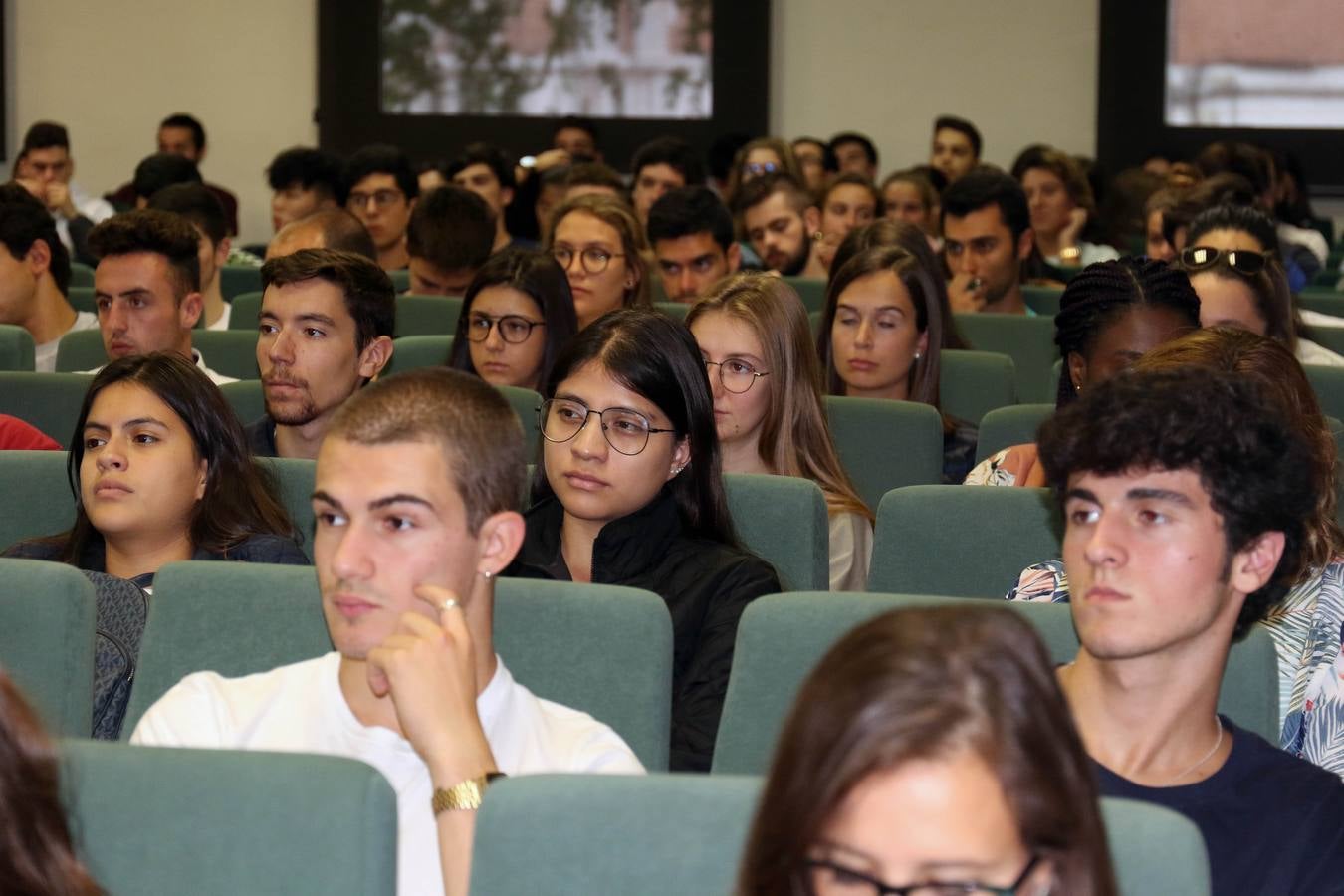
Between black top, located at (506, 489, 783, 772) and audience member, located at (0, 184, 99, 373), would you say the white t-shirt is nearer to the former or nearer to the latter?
black top, located at (506, 489, 783, 772)

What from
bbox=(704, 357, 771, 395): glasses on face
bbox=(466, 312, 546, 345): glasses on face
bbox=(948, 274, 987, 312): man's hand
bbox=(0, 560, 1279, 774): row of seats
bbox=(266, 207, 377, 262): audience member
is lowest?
bbox=(0, 560, 1279, 774): row of seats

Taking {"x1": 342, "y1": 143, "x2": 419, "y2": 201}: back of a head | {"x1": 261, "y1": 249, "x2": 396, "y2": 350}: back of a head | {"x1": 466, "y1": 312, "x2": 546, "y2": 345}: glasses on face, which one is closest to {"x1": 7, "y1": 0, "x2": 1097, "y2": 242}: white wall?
{"x1": 342, "y1": 143, "x2": 419, "y2": 201}: back of a head

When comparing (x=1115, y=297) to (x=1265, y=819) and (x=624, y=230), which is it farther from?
(x=624, y=230)

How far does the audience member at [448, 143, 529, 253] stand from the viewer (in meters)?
7.85

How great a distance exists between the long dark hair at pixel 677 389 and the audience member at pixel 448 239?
2.87m

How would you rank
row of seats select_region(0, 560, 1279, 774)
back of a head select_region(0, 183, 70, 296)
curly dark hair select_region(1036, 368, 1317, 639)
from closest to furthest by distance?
curly dark hair select_region(1036, 368, 1317, 639) < row of seats select_region(0, 560, 1279, 774) < back of a head select_region(0, 183, 70, 296)

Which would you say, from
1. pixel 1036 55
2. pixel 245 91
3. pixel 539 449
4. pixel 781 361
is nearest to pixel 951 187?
pixel 781 361

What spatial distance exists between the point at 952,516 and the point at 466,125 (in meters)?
8.14

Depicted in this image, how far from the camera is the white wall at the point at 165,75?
10648mm

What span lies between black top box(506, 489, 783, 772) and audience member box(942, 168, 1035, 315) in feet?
10.4

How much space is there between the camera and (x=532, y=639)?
2.15 meters

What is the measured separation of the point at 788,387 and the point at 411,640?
179cm

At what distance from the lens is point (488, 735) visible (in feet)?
6.13

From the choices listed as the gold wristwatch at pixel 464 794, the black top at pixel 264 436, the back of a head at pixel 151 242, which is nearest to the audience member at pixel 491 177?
the back of a head at pixel 151 242
